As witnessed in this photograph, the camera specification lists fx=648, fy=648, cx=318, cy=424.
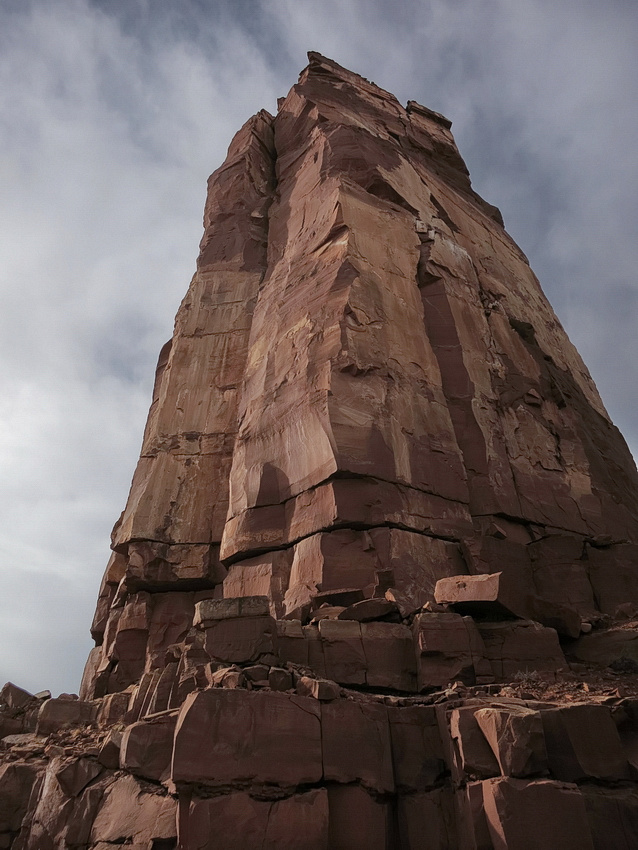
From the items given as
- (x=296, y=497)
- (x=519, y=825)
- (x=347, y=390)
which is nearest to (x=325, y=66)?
(x=347, y=390)

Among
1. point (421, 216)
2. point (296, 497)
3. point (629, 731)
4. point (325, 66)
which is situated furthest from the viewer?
point (325, 66)

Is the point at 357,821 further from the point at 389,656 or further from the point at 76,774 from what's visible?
the point at 76,774

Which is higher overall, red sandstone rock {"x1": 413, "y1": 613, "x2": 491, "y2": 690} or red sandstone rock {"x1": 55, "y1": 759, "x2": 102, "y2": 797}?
red sandstone rock {"x1": 413, "y1": 613, "x2": 491, "y2": 690}

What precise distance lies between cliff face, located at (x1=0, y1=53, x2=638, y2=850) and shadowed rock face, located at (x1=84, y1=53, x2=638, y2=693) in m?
0.08

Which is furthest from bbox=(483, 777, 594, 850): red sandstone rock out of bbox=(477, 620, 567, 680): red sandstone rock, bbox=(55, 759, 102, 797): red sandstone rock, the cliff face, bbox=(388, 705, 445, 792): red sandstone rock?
bbox=(55, 759, 102, 797): red sandstone rock

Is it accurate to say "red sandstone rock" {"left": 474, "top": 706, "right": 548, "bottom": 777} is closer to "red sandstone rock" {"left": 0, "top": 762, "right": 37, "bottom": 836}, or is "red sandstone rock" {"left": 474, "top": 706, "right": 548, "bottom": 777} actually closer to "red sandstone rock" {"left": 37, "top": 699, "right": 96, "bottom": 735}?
"red sandstone rock" {"left": 0, "top": 762, "right": 37, "bottom": 836}

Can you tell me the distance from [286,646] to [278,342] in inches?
383

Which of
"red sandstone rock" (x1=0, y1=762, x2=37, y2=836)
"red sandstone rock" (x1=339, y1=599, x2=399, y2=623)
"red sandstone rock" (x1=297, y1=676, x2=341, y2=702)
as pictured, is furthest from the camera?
"red sandstone rock" (x1=339, y1=599, x2=399, y2=623)

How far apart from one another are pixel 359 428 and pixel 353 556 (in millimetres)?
2879

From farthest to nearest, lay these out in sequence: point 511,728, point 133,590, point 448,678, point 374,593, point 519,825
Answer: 1. point 133,590
2. point 374,593
3. point 448,678
4. point 511,728
5. point 519,825

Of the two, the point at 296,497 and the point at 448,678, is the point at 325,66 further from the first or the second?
the point at 448,678

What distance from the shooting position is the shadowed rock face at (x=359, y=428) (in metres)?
13.4

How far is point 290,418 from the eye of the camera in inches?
598

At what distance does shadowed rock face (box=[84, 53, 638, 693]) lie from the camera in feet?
43.9
